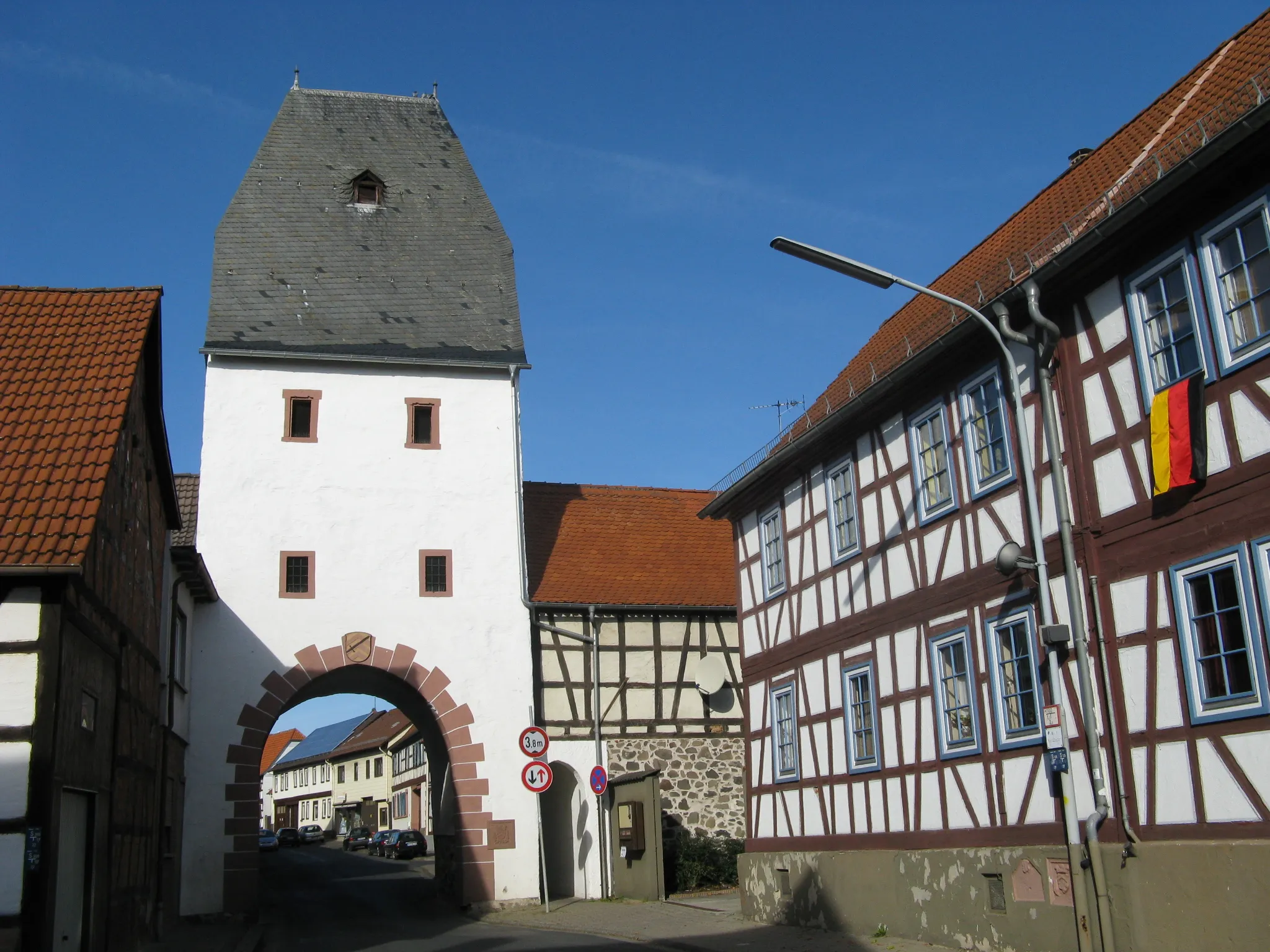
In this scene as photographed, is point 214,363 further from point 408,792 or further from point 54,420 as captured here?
point 408,792

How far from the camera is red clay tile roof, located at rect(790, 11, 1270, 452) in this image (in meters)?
12.5

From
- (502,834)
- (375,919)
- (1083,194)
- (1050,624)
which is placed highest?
(1083,194)

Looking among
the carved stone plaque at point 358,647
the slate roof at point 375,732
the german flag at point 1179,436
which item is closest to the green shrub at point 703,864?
→ the carved stone plaque at point 358,647

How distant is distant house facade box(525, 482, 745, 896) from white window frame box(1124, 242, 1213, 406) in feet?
51.8

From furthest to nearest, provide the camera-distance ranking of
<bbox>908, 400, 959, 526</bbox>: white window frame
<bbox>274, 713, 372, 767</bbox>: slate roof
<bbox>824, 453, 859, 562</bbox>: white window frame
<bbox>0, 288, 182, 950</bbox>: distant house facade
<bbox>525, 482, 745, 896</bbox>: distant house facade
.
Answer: <bbox>274, 713, 372, 767</bbox>: slate roof < <bbox>525, 482, 745, 896</bbox>: distant house facade < <bbox>824, 453, 859, 562</bbox>: white window frame < <bbox>908, 400, 959, 526</bbox>: white window frame < <bbox>0, 288, 182, 950</bbox>: distant house facade

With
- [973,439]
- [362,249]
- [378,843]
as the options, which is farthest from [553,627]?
[378,843]

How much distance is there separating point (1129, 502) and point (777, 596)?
8.59 meters

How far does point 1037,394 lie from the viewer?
43.4 feet

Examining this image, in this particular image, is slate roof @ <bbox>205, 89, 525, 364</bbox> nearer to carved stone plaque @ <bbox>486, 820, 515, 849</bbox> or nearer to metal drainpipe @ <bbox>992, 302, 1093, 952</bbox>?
carved stone plaque @ <bbox>486, 820, 515, 849</bbox>

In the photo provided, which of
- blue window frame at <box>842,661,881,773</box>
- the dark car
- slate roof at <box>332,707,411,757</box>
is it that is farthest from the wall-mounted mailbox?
slate roof at <box>332,707,411,757</box>

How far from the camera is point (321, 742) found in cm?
8738

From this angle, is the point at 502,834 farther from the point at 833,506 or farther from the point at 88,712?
the point at 88,712

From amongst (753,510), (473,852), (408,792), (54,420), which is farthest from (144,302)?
(408,792)

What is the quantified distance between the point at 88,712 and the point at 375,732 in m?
63.6
